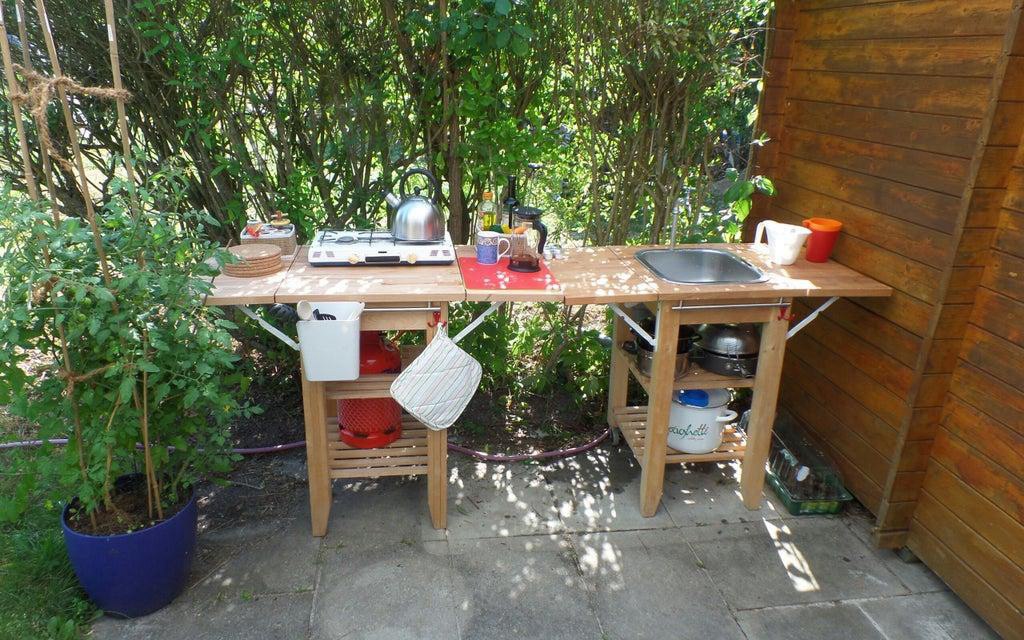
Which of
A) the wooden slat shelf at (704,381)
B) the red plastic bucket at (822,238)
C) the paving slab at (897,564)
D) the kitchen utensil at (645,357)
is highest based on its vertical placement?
the red plastic bucket at (822,238)

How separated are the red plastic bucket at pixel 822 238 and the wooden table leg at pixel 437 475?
1696mm

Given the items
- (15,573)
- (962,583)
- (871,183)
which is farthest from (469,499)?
(871,183)

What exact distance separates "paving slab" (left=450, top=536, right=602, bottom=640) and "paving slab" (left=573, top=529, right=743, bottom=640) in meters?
0.07

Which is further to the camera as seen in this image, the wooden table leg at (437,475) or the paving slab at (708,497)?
the paving slab at (708,497)

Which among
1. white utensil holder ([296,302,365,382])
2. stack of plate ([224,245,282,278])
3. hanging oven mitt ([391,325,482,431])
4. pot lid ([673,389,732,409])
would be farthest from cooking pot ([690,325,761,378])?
stack of plate ([224,245,282,278])

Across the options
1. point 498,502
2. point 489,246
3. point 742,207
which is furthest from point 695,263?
point 498,502

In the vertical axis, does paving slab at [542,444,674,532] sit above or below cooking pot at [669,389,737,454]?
below

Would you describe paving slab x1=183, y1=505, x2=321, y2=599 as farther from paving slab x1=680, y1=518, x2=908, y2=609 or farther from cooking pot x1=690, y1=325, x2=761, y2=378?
cooking pot x1=690, y1=325, x2=761, y2=378

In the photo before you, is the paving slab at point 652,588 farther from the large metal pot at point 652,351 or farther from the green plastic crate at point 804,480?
the large metal pot at point 652,351

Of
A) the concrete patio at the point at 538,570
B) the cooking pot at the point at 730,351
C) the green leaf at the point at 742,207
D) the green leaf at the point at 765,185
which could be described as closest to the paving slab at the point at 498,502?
the concrete patio at the point at 538,570

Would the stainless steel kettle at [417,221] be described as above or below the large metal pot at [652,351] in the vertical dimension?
above

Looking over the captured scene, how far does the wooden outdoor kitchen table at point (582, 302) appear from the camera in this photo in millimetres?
2457

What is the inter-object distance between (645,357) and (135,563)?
201 cm

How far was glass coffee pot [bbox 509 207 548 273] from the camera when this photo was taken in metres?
2.71
